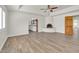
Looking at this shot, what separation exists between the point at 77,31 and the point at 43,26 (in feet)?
19.3

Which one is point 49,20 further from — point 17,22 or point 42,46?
point 42,46

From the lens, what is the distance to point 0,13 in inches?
264

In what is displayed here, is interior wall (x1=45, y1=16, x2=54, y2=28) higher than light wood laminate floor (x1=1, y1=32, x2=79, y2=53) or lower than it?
higher

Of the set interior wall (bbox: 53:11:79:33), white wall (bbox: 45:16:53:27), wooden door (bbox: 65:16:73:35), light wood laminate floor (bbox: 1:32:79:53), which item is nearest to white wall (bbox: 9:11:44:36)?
white wall (bbox: 45:16:53:27)

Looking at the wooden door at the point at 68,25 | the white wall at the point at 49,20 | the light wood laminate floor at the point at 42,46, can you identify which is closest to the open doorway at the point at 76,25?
the wooden door at the point at 68,25

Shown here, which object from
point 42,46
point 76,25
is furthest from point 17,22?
point 42,46

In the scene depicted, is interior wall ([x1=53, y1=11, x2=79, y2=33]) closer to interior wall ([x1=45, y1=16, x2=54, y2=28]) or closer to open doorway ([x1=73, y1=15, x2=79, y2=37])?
interior wall ([x1=45, y1=16, x2=54, y2=28])

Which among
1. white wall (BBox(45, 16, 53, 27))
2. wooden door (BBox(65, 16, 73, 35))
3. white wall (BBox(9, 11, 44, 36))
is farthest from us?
white wall (BBox(45, 16, 53, 27))

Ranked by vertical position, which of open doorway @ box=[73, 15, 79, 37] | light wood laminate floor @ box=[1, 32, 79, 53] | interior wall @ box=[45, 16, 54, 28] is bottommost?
light wood laminate floor @ box=[1, 32, 79, 53]

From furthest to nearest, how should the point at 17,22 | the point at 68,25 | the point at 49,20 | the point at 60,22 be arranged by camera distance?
1. the point at 49,20
2. the point at 60,22
3. the point at 68,25
4. the point at 17,22

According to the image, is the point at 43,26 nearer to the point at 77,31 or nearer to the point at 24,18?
the point at 24,18

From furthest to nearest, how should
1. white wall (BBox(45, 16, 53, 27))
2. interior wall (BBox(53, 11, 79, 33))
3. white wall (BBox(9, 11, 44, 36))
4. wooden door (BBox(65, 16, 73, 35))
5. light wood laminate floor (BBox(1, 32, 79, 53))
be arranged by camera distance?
white wall (BBox(45, 16, 53, 27)) → interior wall (BBox(53, 11, 79, 33)) → wooden door (BBox(65, 16, 73, 35)) → white wall (BBox(9, 11, 44, 36)) → light wood laminate floor (BBox(1, 32, 79, 53))
